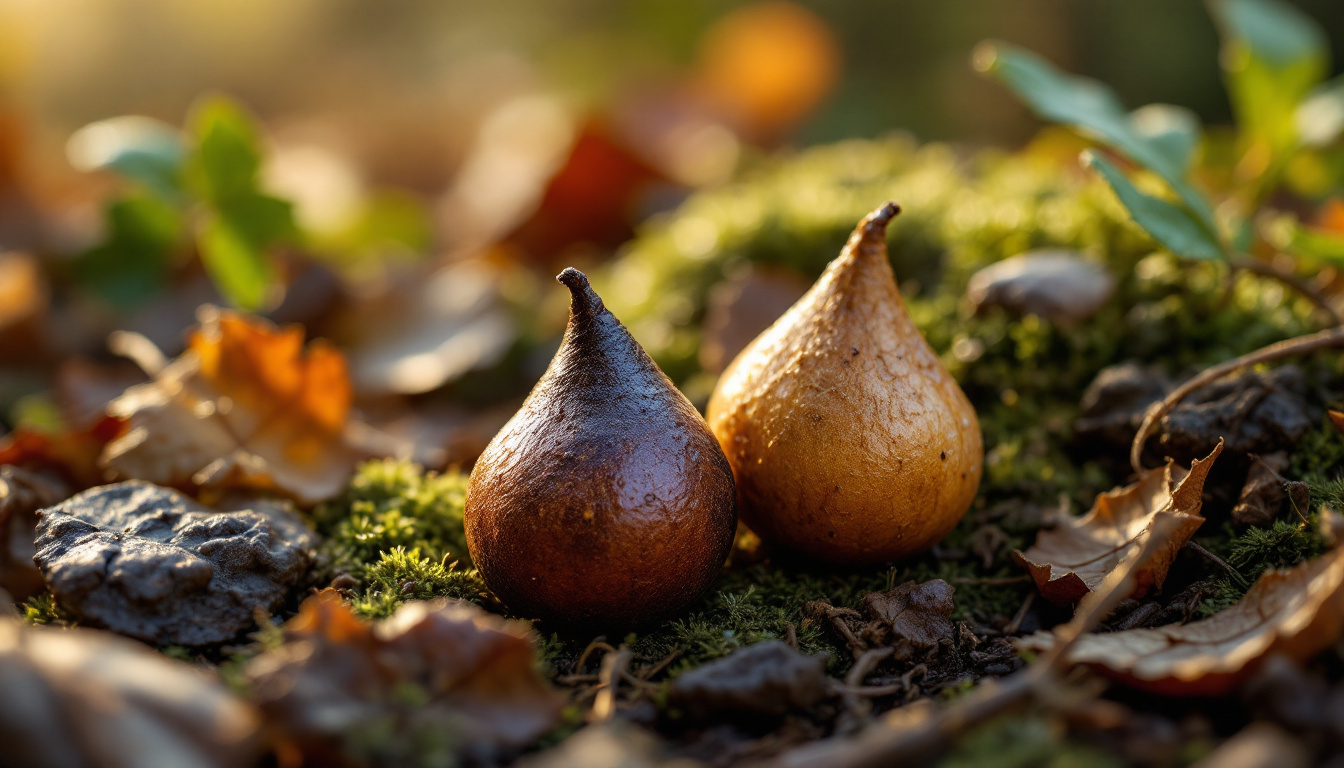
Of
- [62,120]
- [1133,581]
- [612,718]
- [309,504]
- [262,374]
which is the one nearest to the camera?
[612,718]

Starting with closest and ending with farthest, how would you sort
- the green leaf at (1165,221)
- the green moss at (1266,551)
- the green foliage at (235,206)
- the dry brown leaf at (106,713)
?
1. the dry brown leaf at (106,713)
2. the green moss at (1266,551)
3. the green leaf at (1165,221)
4. the green foliage at (235,206)

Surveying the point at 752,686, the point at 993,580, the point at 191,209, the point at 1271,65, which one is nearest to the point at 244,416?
the point at 191,209

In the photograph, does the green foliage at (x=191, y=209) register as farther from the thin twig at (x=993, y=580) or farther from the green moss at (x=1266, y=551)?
the green moss at (x=1266, y=551)

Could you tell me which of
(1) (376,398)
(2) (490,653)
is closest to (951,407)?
(2) (490,653)

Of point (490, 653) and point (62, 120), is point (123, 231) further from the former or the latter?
point (62, 120)

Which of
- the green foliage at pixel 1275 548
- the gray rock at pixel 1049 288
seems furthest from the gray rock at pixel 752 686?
the gray rock at pixel 1049 288

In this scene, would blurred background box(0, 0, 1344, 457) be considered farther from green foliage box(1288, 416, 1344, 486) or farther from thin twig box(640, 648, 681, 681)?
green foliage box(1288, 416, 1344, 486)
